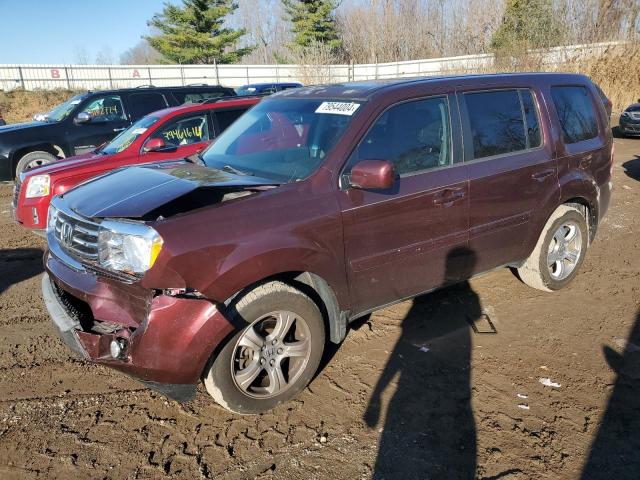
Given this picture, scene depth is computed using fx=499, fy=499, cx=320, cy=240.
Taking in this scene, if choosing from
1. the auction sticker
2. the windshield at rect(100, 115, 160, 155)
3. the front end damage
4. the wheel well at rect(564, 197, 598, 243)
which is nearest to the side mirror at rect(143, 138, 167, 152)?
the windshield at rect(100, 115, 160, 155)

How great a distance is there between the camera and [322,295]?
3207mm

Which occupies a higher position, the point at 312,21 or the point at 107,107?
the point at 312,21

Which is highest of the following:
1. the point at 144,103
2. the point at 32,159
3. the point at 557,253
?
the point at 144,103

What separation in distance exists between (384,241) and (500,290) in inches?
82.4

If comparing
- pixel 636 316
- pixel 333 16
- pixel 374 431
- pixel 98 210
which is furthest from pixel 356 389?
pixel 333 16

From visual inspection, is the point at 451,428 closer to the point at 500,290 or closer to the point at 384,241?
the point at 384,241

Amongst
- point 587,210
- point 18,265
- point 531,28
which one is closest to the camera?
point 587,210

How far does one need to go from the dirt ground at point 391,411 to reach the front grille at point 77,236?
0.99 meters

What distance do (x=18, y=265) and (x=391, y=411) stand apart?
15.8 feet

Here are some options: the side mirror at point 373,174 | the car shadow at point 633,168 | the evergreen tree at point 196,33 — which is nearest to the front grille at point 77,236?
the side mirror at point 373,174

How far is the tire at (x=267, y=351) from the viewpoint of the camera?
113 inches

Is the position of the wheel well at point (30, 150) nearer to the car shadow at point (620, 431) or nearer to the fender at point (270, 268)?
the fender at point (270, 268)

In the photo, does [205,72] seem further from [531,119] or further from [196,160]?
[531,119]

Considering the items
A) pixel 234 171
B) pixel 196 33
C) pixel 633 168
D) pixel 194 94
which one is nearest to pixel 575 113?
pixel 234 171
